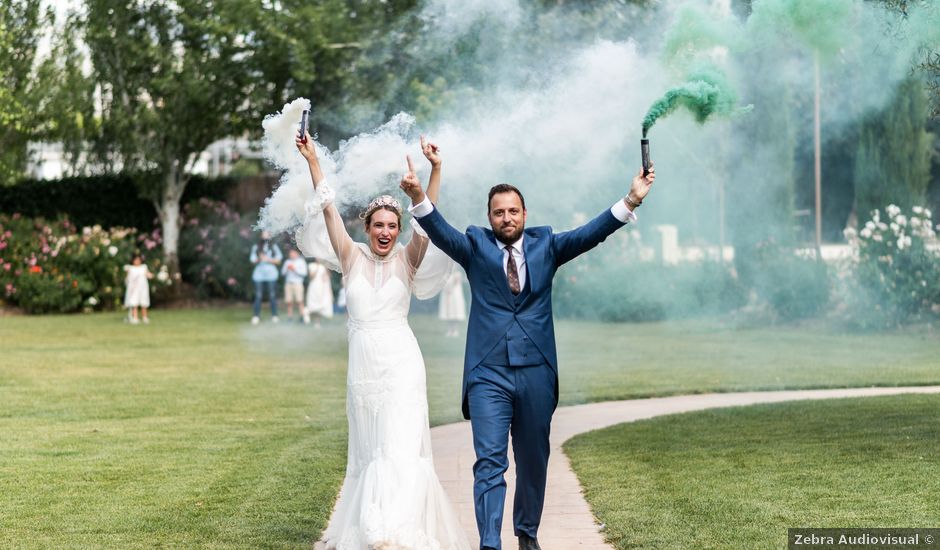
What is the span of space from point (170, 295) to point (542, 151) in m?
22.6

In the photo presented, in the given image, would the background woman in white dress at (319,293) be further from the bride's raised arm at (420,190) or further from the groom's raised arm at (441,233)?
the groom's raised arm at (441,233)

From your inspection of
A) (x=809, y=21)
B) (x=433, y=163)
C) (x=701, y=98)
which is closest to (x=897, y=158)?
(x=809, y=21)

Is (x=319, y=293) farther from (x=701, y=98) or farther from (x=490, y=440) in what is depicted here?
(x=490, y=440)

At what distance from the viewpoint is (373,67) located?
23.9 m

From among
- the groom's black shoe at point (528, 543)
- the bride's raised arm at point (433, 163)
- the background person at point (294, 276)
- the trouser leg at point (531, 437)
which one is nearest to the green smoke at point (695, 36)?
the bride's raised arm at point (433, 163)

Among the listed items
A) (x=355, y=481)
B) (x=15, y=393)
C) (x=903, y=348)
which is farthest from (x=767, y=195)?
(x=355, y=481)

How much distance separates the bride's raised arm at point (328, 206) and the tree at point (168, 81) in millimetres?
22976

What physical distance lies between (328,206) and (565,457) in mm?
3908

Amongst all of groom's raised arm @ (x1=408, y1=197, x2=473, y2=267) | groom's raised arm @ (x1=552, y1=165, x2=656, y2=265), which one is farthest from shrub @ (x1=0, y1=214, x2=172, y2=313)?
groom's raised arm @ (x1=552, y1=165, x2=656, y2=265)

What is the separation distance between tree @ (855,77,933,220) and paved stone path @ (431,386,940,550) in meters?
11.4

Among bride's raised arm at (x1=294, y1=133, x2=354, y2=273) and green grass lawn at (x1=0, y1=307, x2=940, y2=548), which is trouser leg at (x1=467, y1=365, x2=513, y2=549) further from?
green grass lawn at (x1=0, y1=307, x2=940, y2=548)

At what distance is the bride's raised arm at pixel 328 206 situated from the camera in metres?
7.09

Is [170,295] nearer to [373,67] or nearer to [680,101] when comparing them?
[373,67]

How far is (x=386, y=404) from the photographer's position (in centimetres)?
690
